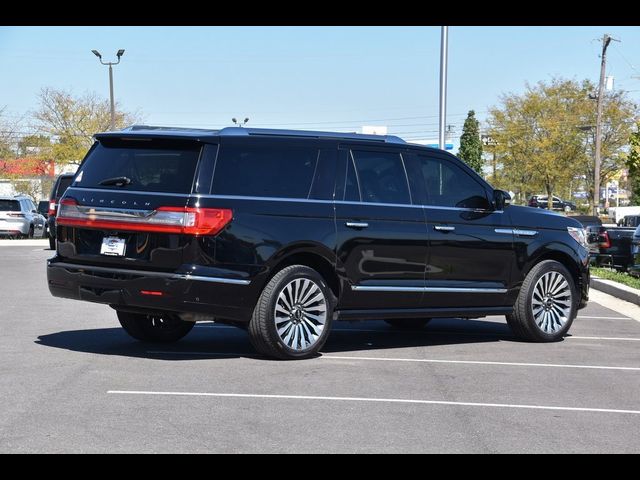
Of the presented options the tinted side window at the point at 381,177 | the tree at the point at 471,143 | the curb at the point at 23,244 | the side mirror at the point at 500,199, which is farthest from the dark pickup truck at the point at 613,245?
the tree at the point at 471,143

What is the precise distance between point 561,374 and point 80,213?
4305 millimetres

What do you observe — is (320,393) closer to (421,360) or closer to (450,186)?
(421,360)

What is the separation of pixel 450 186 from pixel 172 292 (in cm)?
330

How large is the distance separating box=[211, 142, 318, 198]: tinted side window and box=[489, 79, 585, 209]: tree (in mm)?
60209

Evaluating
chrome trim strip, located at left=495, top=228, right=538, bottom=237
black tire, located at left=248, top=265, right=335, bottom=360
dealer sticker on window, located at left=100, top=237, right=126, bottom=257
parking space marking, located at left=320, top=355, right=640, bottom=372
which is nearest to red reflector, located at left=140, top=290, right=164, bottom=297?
dealer sticker on window, located at left=100, top=237, right=126, bottom=257

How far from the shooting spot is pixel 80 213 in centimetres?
962

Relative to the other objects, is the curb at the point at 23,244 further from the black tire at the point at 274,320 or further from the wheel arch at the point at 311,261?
the black tire at the point at 274,320

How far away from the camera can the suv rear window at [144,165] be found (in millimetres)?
9352

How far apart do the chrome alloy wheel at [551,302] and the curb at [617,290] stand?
5.24 metres

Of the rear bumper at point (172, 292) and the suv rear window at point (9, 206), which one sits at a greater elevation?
the rear bumper at point (172, 292)
